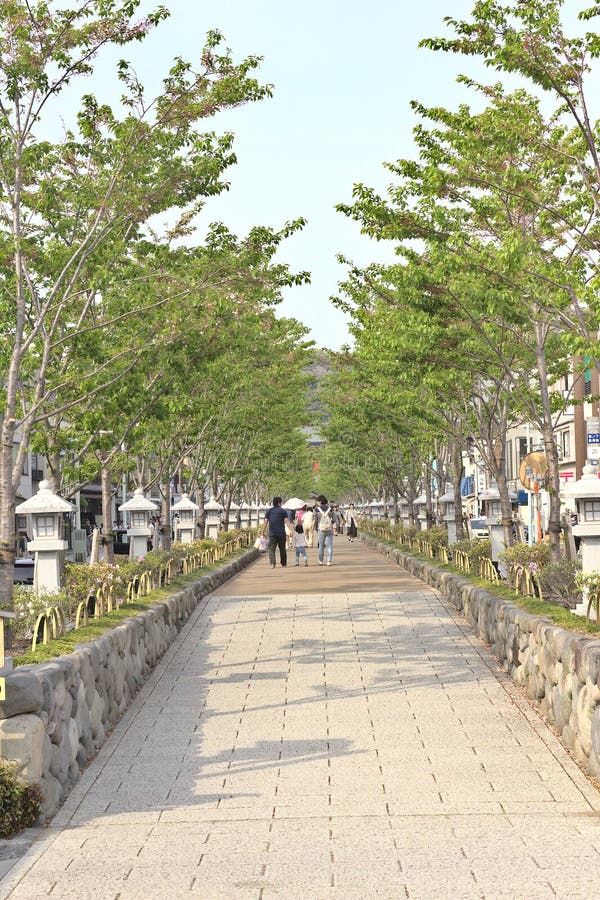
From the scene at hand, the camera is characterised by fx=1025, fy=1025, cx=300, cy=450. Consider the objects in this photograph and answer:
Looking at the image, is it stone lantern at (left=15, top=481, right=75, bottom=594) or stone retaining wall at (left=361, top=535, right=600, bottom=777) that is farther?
stone lantern at (left=15, top=481, right=75, bottom=594)

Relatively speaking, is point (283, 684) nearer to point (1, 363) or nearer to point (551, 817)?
point (551, 817)

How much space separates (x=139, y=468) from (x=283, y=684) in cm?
1320

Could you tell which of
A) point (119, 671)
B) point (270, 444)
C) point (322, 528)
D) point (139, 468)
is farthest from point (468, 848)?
point (270, 444)

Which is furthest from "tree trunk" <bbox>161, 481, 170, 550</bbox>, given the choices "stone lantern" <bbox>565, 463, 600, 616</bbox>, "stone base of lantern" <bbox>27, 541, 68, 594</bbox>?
"stone lantern" <bbox>565, 463, 600, 616</bbox>

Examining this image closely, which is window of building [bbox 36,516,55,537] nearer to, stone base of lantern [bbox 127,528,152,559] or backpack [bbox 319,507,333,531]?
stone base of lantern [bbox 127,528,152,559]

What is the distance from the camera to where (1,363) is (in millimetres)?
14023

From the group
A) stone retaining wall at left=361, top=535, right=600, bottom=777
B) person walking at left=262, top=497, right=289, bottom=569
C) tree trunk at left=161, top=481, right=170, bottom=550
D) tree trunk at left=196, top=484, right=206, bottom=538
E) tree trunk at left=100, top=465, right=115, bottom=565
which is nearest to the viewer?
stone retaining wall at left=361, top=535, right=600, bottom=777

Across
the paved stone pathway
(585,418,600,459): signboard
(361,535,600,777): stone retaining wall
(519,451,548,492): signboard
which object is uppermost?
(585,418,600,459): signboard

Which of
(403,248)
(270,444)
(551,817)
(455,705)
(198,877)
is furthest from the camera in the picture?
(270,444)

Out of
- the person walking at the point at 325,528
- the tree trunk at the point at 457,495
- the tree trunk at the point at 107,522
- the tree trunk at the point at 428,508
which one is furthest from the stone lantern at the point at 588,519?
the tree trunk at the point at 428,508

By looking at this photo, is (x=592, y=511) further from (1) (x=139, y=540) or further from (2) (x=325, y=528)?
(2) (x=325, y=528)

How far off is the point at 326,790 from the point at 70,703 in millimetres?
2133

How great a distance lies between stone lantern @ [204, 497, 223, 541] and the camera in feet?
123

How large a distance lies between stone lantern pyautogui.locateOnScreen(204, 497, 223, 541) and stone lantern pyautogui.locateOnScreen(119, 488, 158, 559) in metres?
15.4
